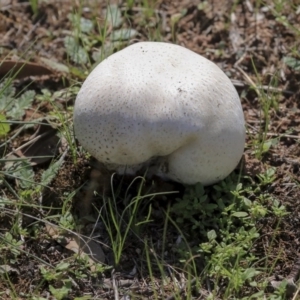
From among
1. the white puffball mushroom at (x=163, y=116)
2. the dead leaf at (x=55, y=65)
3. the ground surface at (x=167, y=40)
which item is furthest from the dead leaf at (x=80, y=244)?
the dead leaf at (x=55, y=65)

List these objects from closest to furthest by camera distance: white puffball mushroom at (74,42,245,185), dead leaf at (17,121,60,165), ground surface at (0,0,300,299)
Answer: white puffball mushroom at (74,42,245,185) → ground surface at (0,0,300,299) → dead leaf at (17,121,60,165)

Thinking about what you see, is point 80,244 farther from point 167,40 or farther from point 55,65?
point 167,40

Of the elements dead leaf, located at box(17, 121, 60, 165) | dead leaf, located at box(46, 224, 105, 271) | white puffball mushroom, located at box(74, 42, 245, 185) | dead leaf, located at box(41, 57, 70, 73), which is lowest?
dead leaf, located at box(46, 224, 105, 271)

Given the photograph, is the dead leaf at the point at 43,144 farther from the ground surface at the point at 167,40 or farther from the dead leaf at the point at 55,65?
the dead leaf at the point at 55,65

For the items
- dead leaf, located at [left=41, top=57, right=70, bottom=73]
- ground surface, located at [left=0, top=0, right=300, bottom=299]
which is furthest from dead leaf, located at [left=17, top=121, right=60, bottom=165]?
dead leaf, located at [left=41, top=57, right=70, bottom=73]

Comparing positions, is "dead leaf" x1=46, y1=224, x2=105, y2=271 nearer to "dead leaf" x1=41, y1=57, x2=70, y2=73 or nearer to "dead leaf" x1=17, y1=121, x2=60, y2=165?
"dead leaf" x1=17, y1=121, x2=60, y2=165

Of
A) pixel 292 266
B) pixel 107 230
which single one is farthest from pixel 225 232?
pixel 107 230
